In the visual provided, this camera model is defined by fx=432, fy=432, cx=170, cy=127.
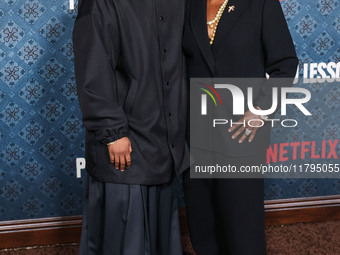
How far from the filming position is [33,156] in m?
2.36

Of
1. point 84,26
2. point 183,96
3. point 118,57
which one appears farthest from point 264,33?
point 84,26

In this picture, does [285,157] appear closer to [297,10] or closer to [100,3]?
[297,10]

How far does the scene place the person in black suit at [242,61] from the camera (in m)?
1.62

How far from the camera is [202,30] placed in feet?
5.38

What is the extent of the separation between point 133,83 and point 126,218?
1.61 ft

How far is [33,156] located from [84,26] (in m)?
1.14

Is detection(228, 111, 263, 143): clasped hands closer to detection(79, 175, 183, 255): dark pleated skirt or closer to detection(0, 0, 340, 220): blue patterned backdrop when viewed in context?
detection(79, 175, 183, 255): dark pleated skirt

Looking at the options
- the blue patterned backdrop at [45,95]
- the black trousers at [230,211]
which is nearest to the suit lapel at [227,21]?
the black trousers at [230,211]

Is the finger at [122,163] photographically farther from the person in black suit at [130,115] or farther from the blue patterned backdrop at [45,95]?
the blue patterned backdrop at [45,95]

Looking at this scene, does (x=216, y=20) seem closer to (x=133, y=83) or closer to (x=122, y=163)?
(x=133, y=83)

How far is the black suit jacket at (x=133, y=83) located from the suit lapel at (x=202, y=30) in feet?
0.26

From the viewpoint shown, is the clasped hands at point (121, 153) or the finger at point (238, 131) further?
the finger at point (238, 131)

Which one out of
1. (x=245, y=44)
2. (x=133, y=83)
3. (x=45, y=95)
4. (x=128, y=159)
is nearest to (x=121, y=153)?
(x=128, y=159)

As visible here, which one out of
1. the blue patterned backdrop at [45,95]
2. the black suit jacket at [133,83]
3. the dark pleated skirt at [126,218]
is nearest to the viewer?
the black suit jacket at [133,83]
